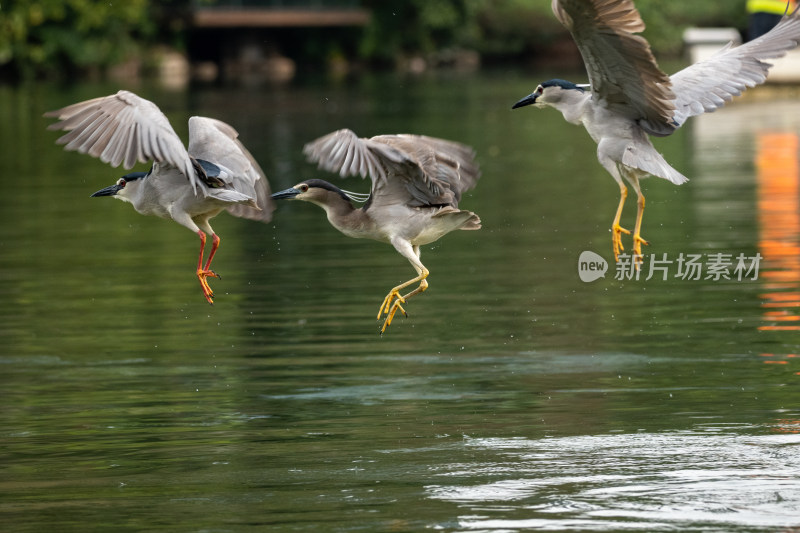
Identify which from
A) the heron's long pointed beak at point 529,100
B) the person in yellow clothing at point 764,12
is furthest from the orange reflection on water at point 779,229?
the heron's long pointed beak at point 529,100

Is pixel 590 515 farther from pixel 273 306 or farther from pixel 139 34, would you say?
pixel 139 34

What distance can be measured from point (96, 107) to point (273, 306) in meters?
5.57

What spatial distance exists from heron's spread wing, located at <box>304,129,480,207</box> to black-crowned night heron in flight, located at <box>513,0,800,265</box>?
0.61m

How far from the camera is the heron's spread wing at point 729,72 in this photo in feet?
33.7

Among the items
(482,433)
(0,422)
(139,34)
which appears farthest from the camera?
(139,34)

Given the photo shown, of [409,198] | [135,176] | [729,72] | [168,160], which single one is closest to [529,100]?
[409,198]

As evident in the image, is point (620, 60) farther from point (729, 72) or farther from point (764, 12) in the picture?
point (764, 12)

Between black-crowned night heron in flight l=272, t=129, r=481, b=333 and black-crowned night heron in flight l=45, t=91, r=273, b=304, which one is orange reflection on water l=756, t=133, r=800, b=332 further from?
black-crowned night heron in flight l=45, t=91, r=273, b=304

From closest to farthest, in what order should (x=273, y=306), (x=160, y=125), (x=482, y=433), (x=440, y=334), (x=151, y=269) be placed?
(x=160, y=125) → (x=482, y=433) → (x=440, y=334) → (x=273, y=306) → (x=151, y=269)

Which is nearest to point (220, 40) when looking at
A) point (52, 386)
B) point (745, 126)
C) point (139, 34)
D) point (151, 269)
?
point (139, 34)

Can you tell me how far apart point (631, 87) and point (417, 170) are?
1.40 m

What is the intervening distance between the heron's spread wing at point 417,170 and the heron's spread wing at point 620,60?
96 cm

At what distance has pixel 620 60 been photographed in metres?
9.16

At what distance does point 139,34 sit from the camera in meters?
70.4
